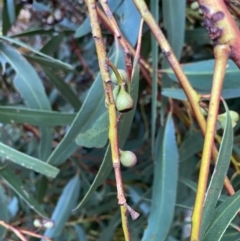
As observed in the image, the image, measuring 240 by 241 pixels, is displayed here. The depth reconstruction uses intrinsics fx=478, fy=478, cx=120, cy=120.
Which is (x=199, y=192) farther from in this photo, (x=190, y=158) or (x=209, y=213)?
(x=190, y=158)

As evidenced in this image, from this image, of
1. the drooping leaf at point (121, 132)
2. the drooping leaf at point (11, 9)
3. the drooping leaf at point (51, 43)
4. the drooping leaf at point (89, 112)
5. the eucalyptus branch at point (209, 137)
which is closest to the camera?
the eucalyptus branch at point (209, 137)

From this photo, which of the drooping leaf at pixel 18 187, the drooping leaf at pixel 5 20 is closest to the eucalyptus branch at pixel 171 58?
the drooping leaf at pixel 18 187

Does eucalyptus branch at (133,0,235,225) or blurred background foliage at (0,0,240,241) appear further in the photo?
blurred background foliage at (0,0,240,241)

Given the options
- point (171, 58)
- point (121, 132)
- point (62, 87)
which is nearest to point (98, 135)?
point (121, 132)

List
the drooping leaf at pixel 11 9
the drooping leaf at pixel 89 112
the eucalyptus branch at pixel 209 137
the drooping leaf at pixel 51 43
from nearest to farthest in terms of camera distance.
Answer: the eucalyptus branch at pixel 209 137 → the drooping leaf at pixel 89 112 → the drooping leaf at pixel 11 9 → the drooping leaf at pixel 51 43

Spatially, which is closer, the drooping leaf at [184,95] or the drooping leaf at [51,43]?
the drooping leaf at [184,95]

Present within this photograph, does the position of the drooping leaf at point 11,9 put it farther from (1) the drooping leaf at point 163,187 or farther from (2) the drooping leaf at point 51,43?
(1) the drooping leaf at point 163,187

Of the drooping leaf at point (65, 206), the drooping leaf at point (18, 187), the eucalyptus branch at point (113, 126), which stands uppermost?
the eucalyptus branch at point (113, 126)

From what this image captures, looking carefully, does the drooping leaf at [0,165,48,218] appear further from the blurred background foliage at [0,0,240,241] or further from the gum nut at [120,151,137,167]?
the gum nut at [120,151,137,167]

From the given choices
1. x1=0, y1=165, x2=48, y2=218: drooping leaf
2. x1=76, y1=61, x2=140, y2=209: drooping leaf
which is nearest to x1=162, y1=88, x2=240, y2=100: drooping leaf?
x1=76, y1=61, x2=140, y2=209: drooping leaf
